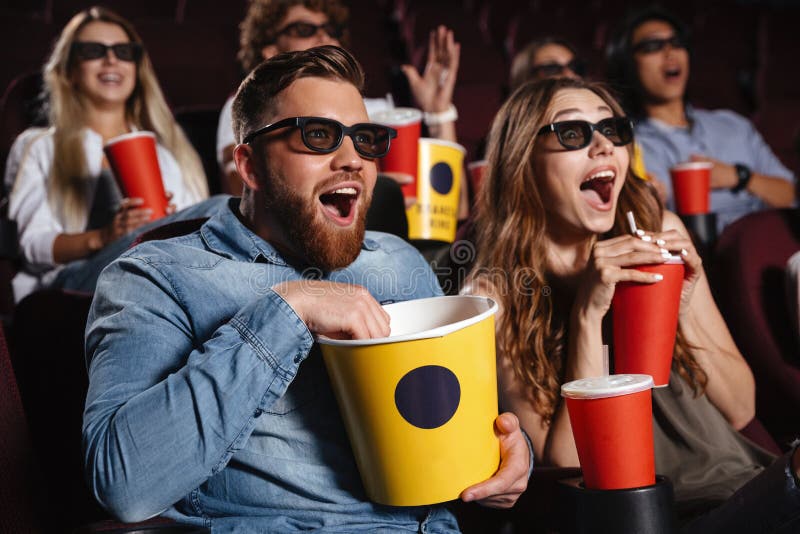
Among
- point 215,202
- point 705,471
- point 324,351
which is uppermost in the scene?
point 215,202

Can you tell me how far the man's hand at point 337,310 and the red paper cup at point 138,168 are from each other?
2.80ft

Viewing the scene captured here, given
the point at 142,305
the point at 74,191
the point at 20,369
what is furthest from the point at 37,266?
the point at 142,305

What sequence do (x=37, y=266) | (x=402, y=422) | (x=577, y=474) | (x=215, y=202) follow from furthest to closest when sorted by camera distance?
(x=37, y=266)
(x=215, y=202)
(x=577, y=474)
(x=402, y=422)

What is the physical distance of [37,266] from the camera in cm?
177

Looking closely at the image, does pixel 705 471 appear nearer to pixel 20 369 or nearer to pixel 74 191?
pixel 20 369

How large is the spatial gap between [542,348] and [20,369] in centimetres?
70

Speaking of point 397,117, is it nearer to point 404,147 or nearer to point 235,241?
point 404,147

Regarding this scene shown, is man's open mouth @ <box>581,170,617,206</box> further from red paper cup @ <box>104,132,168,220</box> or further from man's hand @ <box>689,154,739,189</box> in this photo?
man's hand @ <box>689,154,739,189</box>

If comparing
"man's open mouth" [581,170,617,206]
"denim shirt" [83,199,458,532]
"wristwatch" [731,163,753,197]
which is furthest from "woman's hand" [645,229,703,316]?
"wristwatch" [731,163,753,197]

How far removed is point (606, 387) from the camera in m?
0.81

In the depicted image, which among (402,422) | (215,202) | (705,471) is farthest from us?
(215,202)

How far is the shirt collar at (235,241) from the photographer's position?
3.11 ft

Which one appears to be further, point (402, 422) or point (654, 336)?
point (654, 336)

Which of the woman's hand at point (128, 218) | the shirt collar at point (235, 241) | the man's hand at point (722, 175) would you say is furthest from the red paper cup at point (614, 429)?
the man's hand at point (722, 175)
